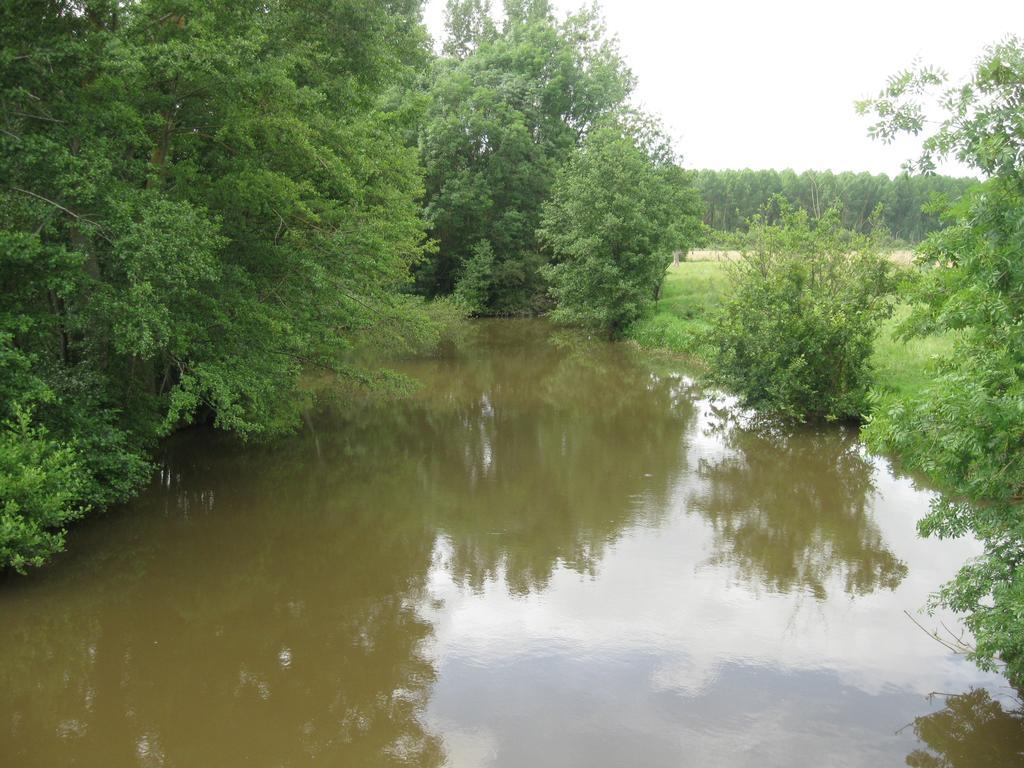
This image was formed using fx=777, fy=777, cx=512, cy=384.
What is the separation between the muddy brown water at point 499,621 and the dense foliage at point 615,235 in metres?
16.3

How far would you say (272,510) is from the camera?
12.4m

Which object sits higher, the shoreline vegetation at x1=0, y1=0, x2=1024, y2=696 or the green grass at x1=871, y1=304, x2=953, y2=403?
the shoreline vegetation at x1=0, y1=0, x2=1024, y2=696

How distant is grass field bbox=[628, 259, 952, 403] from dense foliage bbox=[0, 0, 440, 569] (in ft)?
28.5

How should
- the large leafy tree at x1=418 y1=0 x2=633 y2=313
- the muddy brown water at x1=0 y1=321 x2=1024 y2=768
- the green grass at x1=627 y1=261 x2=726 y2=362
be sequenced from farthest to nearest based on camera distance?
the large leafy tree at x1=418 y1=0 x2=633 y2=313
the green grass at x1=627 y1=261 x2=726 y2=362
the muddy brown water at x1=0 y1=321 x2=1024 y2=768

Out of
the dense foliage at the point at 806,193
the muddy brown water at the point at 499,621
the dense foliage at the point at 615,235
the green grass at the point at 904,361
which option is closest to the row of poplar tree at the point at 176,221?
the muddy brown water at the point at 499,621

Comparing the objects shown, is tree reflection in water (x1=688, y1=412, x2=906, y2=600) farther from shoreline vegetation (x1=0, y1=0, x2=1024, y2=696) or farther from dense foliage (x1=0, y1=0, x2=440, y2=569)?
dense foliage (x1=0, y1=0, x2=440, y2=569)

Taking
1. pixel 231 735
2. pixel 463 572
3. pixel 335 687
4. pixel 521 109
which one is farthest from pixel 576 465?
pixel 521 109

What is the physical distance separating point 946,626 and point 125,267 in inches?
420

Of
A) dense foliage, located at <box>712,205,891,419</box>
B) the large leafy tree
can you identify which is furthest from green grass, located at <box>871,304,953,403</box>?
the large leafy tree

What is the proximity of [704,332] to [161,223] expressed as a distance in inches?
485

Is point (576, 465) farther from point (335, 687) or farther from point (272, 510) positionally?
point (335, 687)

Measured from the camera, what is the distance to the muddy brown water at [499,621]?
677cm

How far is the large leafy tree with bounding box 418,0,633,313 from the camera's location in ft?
125

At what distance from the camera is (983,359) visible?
6.44m
